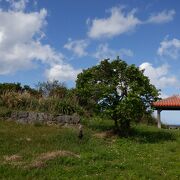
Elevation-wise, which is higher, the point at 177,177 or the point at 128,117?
the point at 128,117

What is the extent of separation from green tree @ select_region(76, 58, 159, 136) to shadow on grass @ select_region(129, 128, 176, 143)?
2.34 ft

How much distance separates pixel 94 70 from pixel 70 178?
9.72 meters

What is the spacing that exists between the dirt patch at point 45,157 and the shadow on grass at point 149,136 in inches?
212

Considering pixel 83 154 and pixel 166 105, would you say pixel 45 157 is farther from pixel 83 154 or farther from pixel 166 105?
pixel 166 105

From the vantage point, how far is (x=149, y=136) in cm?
2205

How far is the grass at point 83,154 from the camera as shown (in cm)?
1391

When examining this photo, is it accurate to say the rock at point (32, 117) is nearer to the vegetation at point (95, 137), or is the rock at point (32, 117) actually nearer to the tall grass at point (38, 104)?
the vegetation at point (95, 137)

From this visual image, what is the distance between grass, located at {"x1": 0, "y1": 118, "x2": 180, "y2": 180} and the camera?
45.6 feet

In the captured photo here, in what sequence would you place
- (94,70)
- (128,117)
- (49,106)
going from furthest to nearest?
(49,106)
(94,70)
(128,117)

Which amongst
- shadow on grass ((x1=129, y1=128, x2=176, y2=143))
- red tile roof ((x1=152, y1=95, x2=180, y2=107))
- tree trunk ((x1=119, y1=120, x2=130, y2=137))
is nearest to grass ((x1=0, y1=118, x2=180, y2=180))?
shadow on grass ((x1=129, y1=128, x2=176, y2=143))

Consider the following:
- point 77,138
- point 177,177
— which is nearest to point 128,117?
point 77,138

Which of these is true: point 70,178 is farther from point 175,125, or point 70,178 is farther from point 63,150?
point 175,125

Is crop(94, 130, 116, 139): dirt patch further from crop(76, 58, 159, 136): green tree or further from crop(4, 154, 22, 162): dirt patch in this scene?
crop(4, 154, 22, 162): dirt patch

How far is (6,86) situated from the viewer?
2884 centimetres
